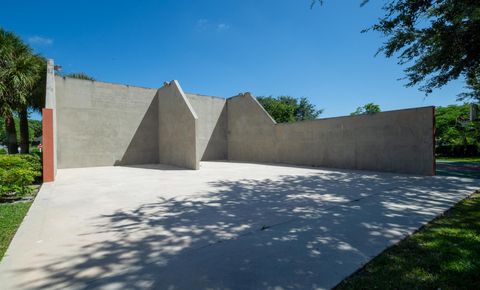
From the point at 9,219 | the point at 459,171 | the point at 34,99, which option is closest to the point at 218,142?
the point at 34,99

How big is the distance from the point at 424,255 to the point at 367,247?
59cm

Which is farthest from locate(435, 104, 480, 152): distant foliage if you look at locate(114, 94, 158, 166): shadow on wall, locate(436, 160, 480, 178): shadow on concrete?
locate(114, 94, 158, 166): shadow on wall

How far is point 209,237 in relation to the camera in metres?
3.43

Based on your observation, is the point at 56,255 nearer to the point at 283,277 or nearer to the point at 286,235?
the point at 283,277

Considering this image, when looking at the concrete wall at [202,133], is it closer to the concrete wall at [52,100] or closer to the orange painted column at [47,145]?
the concrete wall at [52,100]

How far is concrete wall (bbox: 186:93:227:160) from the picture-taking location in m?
18.9

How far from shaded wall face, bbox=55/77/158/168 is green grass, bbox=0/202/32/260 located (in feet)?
31.4

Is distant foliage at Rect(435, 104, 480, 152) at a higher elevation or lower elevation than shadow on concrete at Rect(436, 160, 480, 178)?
higher

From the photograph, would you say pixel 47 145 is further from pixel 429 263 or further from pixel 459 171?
pixel 459 171

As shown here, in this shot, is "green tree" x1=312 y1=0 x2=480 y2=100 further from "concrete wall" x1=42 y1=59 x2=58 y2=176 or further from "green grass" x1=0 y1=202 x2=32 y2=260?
"concrete wall" x1=42 y1=59 x2=58 y2=176

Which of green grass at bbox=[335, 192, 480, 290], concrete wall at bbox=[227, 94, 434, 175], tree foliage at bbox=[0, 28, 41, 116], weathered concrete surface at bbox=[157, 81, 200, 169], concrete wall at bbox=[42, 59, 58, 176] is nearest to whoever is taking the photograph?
green grass at bbox=[335, 192, 480, 290]

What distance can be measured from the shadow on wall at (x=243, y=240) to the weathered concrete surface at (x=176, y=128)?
21.9ft

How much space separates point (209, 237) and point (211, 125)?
16.3m

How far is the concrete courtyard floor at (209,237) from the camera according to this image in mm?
2416
